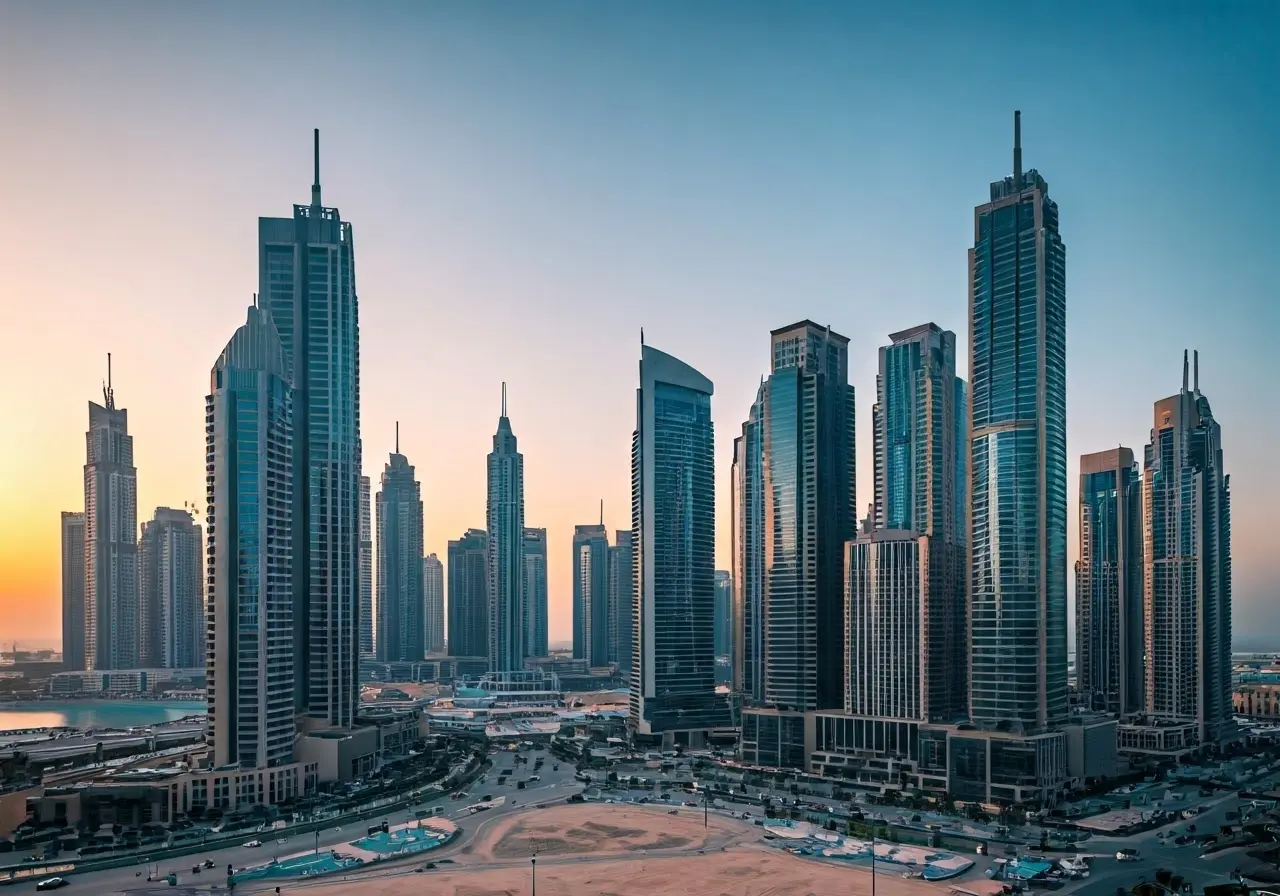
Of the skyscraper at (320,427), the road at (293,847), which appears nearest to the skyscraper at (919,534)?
the road at (293,847)

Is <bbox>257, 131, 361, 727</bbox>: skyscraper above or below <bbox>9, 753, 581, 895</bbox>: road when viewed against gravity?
above

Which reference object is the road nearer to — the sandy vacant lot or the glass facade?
the sandy vacant lot

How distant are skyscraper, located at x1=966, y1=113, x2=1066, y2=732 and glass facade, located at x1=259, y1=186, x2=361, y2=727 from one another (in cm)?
6978

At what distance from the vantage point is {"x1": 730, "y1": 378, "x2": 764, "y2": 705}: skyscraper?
14900 centimetres

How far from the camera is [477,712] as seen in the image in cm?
19125

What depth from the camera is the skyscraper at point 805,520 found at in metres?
125

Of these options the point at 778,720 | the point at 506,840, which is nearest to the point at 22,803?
the point at 506,840

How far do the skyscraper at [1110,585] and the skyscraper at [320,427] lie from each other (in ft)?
343

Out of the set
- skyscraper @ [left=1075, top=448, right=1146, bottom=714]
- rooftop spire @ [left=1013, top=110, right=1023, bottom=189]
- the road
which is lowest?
the road

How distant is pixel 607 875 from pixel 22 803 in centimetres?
5155

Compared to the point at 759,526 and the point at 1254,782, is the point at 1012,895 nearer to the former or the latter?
the point at 1254,782

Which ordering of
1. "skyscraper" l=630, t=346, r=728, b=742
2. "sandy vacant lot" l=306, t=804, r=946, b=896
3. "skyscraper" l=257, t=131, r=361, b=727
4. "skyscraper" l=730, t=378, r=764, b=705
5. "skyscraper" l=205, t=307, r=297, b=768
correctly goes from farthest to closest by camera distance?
"skyscraper" l=730, t=378, r=764, b=705 < "skyscraper" l=630, t=346, r=728, b=742 < "skyscraper" l=257, t=131, r=361, b=727 < "skyscraper" l=205, t=307, r=297, b=768 < "sandy vacant lot" l=306, t=804, r=946, b=896

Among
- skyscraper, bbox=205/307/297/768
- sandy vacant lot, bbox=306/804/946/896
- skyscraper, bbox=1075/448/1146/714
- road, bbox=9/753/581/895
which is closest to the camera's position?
sandy vacant lot, bbox=306/804/946/896

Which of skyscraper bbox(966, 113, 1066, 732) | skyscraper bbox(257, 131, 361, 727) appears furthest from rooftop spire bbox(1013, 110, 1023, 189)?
skyscraper bbox(257, 131, 361, 727)
